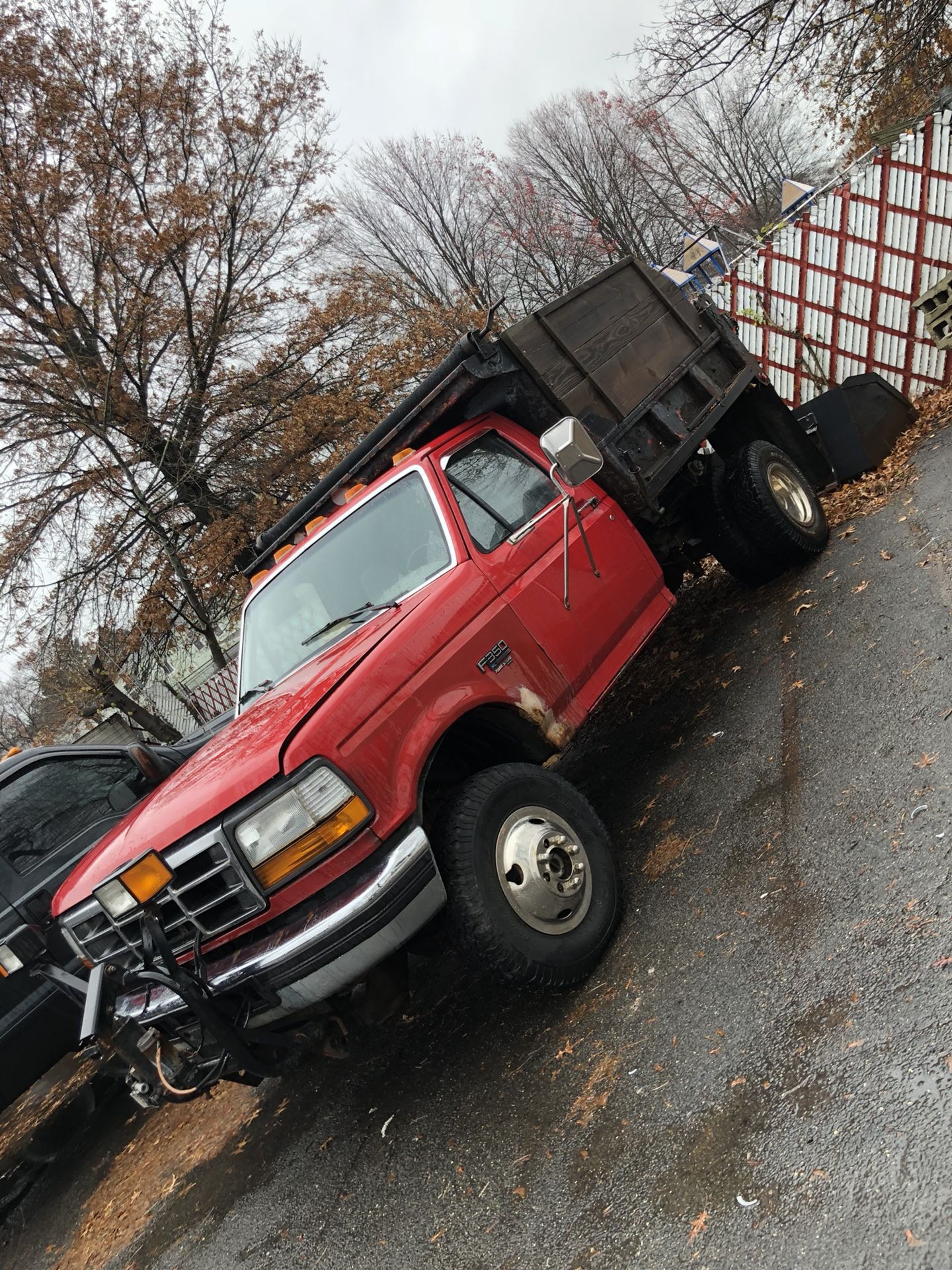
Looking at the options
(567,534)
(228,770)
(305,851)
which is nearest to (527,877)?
(305,851)

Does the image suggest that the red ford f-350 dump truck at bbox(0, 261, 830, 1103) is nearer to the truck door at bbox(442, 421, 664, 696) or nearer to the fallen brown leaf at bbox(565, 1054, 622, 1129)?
the truck door at bbox(442, 421, 664, 696)

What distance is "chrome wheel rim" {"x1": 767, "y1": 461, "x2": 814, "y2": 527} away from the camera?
5.85m

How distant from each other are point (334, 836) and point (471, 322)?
15832 millimetres

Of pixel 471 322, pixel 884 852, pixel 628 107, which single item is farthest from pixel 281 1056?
pixel 628 107

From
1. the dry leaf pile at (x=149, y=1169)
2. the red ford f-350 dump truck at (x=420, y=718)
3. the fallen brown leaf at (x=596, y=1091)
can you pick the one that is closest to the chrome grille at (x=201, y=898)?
the red ford f-350 dump truck at (x=420, y=718)

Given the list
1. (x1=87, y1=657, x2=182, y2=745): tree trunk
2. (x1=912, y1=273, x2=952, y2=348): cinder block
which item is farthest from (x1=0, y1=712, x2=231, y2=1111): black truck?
(x1=912, y1=273, x2=952, y2=348): cinder block

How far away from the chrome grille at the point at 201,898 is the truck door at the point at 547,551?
1.73 m

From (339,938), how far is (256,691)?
1.69 m

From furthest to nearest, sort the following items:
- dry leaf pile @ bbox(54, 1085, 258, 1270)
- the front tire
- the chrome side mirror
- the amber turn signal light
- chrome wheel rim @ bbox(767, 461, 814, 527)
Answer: chrome wheel rim @ bbox(767, 461, 814, 527), dry leaf pile @ bbox(54, 1085, 258, 1270), the chrome side mirror, the front tire, the amber turn signal light

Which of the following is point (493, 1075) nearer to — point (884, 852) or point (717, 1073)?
point (717, 1073)

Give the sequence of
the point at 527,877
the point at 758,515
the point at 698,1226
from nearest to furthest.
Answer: the point at 698,1226 → the point at 527,877 → the point at 758,515

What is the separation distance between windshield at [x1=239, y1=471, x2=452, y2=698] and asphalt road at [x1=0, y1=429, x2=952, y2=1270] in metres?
1.75

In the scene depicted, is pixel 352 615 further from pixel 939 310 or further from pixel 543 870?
pixel 939 310

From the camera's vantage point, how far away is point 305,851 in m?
2.96
